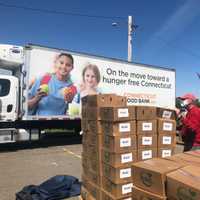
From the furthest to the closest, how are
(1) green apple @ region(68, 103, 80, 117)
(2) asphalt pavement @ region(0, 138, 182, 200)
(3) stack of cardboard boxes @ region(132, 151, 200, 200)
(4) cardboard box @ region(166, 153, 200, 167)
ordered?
(1) green apple @ region(68, 103, 80, 117) < (2) asphalt pavement @ region(0, 138, 182, 200) < (4) cardboard box @ region(166, 153, 200, 167) < (3) stack of cardboard boxes @ region(132, 151, 200, 200)

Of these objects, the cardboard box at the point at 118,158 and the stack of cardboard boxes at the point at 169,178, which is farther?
the cardboard box at the point at 118,158

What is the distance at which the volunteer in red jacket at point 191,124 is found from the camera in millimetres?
5660

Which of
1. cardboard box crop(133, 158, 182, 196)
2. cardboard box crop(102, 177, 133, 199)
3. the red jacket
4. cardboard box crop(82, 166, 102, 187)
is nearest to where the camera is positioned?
cardboard box crop(133, 158, 182, 196)

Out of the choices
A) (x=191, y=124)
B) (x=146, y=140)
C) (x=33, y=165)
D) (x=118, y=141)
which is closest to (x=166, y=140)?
(x=146, y=140)

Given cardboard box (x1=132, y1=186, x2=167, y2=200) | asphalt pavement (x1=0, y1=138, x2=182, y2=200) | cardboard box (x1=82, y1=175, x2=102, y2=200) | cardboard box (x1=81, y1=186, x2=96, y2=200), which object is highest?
cardboard box (x1=132, y1=186, x2=167, y2=200)

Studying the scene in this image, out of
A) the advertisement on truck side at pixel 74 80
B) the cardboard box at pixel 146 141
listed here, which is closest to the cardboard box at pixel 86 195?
the cardboard box at pixel 146 141

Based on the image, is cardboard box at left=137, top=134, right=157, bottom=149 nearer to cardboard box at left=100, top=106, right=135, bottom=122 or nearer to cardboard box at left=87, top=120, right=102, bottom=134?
cardboard box at left=100, top=106, right=135, bottom=122

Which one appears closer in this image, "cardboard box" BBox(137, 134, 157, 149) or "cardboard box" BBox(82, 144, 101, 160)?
"cardboard box" BBox(137, 134, 157, 149)

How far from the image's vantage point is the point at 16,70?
12320 mm

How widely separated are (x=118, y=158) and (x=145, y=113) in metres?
A: 0.84

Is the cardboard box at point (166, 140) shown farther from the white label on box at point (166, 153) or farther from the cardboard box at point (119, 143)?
the cardboard box at point (119, 143)

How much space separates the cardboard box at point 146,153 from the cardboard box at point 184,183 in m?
1.49

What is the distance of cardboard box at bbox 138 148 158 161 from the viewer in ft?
16.0

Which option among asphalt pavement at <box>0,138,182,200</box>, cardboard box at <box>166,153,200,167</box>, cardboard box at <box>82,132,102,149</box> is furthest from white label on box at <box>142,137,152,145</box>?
asphalt pavement at <box>0,138,182,200</box>
